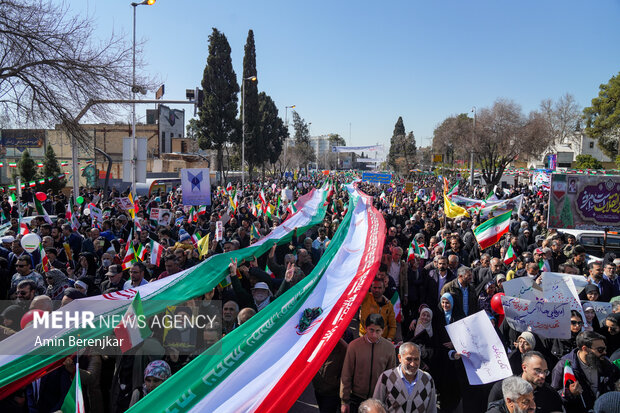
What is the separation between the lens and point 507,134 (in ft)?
126

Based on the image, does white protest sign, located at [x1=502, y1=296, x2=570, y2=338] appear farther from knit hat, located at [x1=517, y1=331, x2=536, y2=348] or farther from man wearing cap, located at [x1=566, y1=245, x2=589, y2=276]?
man wearing cap, located at [x1=566, y1=245, x2=589, y2=276]

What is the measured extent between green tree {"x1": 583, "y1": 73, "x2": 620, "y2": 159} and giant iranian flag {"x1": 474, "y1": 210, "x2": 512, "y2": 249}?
137ft

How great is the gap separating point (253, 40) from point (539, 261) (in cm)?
4024

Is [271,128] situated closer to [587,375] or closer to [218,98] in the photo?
[218,98]

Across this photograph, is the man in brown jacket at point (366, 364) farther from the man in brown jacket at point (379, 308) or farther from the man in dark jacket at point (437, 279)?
the man in dark jacket at point (437, 279)

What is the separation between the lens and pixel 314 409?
561cm

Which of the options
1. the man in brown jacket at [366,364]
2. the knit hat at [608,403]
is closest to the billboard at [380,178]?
the man in brown jacket at [366,364]

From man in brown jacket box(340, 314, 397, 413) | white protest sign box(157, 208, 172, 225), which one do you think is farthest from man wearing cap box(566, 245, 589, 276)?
white protest sign box(157, 208, 172, 225)

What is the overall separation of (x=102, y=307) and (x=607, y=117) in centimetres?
5122

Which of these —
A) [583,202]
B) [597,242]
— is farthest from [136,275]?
[597,242]

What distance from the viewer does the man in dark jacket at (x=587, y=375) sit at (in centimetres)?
407

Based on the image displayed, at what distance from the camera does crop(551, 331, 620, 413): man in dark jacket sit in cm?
407

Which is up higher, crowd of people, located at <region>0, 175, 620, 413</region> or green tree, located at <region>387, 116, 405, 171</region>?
green tree, located at <region>387, 116, 405, 171</region>

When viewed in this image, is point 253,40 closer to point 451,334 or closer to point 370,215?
point 370,215
